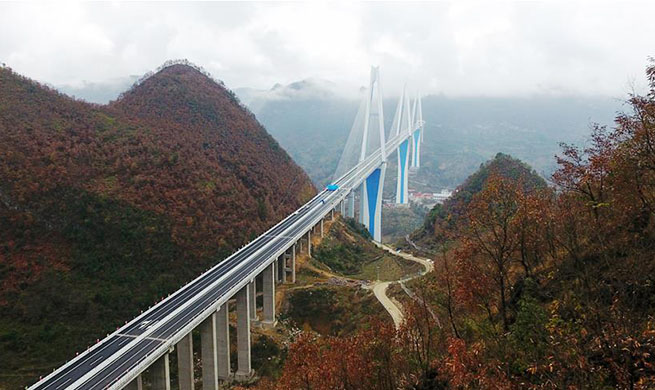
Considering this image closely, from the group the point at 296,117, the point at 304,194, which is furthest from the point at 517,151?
the point at 304,194

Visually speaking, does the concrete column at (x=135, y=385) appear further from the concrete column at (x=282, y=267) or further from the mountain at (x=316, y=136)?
the mountain at (x=316, y=136)

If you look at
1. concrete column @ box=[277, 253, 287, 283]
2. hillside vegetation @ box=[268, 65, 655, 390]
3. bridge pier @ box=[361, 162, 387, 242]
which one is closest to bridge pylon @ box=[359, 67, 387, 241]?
bridge pier @ box=[361, 162, 387, 242]

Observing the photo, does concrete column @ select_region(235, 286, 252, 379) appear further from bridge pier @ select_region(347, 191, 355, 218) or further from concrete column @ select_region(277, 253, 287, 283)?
bridge pier @ select_region(347, 191, 355, 218)

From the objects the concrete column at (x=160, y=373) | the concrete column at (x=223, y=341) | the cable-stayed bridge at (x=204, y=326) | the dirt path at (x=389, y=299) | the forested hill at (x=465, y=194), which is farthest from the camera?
the forested hill at (x=465, y=194)

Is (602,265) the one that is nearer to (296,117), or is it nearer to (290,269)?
(290,269)

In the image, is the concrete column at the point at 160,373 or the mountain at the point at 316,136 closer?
the concrete column at the point at 160,373

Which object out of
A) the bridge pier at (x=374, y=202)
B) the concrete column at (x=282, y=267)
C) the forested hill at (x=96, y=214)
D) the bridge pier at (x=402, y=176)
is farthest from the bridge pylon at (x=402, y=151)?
the concrete column at (x=282, y=267)

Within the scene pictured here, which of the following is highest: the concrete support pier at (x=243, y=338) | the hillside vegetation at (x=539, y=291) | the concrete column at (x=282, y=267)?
the hillside vegetation at (x=539, y=291)

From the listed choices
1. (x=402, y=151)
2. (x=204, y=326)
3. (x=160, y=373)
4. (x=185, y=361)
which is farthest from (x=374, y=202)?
(x=160, y=373)
